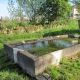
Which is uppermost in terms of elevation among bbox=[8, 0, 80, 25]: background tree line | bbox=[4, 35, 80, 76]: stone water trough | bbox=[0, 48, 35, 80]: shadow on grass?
bbox=[8, 0, 80, 25]: background tree line

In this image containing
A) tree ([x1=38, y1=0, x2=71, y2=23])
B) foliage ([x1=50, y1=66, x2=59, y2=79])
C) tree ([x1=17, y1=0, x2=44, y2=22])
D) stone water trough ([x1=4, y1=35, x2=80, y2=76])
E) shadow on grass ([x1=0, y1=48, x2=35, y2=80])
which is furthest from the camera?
tree ([x1=17, y1=0, x2=44, y2=22])

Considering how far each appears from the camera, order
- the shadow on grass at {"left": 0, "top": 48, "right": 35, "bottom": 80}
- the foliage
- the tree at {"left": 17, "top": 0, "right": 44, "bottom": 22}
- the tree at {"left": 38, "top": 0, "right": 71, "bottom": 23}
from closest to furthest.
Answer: the foliage → the shadow on grass at {"left": 0, "top": 48, "right": 35, "bottom": 80} → the tree at {"left": 38, "top": 0, "right": 71, "bottom": 23} → the tree at {"left": 17, "top": 0, "right": 44, "bottom": 22}

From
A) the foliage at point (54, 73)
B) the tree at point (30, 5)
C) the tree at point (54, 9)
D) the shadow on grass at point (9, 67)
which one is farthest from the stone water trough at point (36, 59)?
the tree at point (30, 5)

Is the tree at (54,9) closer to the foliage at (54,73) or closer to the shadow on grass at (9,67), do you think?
the shadow on grass at (9,67)

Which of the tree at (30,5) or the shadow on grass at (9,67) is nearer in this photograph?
the shadow on grass at (9,67)

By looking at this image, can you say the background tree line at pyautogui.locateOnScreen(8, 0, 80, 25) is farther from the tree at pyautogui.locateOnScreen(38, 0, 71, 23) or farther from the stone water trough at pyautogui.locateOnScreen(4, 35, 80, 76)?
the stone water trough at pyautogui.locateOnScreen(4, 35, 80, 76)

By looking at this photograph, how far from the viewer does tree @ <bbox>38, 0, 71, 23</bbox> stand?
13.1m

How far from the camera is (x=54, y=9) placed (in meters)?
13.6

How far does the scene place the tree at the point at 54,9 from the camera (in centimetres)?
1306

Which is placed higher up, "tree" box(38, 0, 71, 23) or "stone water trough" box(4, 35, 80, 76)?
"tree" box(38, 0, 71, 23)

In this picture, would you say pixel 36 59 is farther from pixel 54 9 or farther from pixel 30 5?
pixel 30 5

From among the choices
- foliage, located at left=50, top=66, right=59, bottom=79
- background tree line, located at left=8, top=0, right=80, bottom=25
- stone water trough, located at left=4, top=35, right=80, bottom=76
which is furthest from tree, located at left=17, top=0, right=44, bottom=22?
foliage, located at left=50, top=66, right=59, bottom=79

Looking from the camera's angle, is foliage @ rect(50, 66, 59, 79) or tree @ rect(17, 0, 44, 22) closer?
foliage @ rect(50, 66, 59, 79)

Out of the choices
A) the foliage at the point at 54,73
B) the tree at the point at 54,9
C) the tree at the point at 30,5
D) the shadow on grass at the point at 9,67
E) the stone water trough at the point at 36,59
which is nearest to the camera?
the foliage at the point at 54,73
